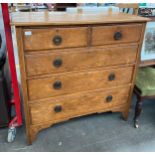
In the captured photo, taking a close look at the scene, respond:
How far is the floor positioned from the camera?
1.47m

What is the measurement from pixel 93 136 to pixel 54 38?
918 mm

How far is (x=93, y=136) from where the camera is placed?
1583mm

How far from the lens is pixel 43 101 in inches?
52.7

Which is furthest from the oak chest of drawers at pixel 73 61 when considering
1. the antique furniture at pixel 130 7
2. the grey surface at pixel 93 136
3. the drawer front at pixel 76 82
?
the antique furniture at pixel 130 7

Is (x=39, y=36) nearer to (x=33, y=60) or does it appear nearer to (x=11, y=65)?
(x=33, y=60)

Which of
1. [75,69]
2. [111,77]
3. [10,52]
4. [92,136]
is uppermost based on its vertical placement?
[10,52]

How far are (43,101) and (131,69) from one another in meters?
0.73

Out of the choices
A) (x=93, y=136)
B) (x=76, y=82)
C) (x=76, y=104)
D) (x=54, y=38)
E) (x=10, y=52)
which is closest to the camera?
(x=54, y=38)

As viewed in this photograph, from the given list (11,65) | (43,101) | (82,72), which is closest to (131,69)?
(82,72)

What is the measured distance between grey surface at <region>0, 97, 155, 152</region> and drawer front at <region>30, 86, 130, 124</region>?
0.66 ft

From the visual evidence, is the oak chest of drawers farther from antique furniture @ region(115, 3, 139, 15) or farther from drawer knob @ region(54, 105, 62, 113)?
antique furniture @ region(115, 3, 139, 15)

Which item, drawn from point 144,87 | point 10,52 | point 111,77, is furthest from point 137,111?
point 10,52

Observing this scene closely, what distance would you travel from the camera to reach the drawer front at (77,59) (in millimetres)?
1169

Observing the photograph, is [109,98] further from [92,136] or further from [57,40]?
[57,40]
